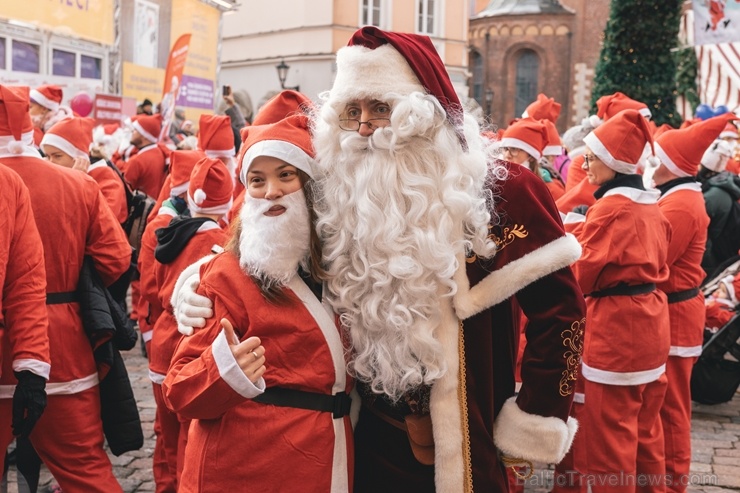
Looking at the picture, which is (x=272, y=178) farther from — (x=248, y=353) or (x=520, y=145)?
(x=520, y=145)

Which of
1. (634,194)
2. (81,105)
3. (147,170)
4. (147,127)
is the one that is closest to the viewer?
(634,194)

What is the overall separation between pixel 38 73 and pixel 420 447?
40.0 ft

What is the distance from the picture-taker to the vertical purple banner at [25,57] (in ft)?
40.3

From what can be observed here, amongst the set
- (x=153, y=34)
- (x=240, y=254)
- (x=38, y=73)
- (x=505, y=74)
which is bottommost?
(x=240, y=254)

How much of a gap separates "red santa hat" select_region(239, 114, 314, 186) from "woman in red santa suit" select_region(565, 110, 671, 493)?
7.51ft

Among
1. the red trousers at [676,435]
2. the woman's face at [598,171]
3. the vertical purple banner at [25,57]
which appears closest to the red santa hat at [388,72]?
the woman's face at [598,171]

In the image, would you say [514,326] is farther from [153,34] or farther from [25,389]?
[153,34]

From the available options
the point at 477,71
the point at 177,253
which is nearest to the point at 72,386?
the point at 177,253

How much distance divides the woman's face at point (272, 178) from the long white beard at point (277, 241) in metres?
0.02

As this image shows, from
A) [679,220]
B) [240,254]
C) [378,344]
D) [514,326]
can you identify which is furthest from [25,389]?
[679,220]

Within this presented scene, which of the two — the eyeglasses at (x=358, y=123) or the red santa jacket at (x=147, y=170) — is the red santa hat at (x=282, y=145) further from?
the red santa jacket at (x=147, y=170)

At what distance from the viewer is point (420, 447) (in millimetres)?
2637

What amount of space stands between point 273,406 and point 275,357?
158 millimetres

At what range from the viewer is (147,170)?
8.47 meters
